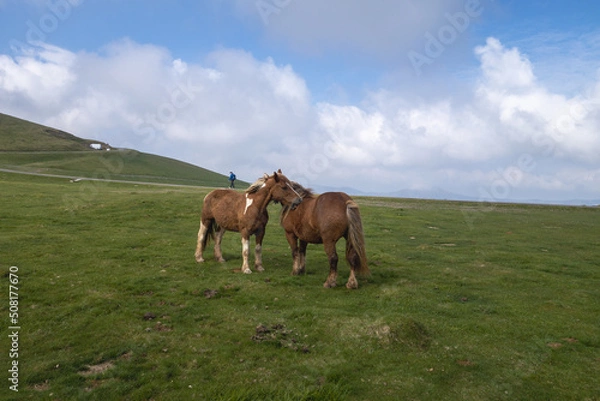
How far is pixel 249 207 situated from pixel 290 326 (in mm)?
5738

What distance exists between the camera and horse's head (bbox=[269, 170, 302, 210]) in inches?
499

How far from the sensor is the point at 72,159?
84562 mm

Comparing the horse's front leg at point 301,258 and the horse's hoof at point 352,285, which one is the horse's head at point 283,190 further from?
the horse's hoof at point 352,285

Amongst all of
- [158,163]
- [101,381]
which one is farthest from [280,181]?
[158,163]

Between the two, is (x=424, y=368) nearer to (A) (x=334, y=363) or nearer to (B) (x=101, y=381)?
(A) (x=334, y=363)

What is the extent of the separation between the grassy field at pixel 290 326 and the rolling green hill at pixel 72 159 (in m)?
63.3

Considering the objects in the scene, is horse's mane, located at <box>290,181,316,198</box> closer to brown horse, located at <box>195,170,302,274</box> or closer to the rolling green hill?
brown horse, located at <box>195,170,302,274</box>

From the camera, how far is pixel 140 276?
11.5 metres

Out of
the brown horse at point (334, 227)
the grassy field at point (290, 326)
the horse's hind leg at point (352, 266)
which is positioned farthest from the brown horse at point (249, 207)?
the horse's hind leg at point (352, 266)

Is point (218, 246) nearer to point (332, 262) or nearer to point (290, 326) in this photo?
point (332, 262)

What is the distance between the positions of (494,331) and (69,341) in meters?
9.10

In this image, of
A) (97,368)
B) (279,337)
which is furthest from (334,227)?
(97,368)

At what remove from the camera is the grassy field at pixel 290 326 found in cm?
607

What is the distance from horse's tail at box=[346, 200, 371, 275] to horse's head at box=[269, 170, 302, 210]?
221 cm
